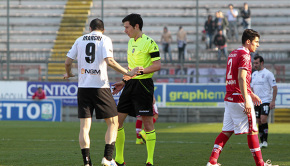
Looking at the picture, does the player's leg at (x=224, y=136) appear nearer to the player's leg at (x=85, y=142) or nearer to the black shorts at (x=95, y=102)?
the black shorts at (x=95, y=102)

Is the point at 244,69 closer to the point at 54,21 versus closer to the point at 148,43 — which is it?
the point at 148,43

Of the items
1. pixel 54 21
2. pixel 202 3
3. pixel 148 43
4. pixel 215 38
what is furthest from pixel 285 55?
pixel 148 43

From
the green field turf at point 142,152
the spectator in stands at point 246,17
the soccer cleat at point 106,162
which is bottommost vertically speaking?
the green field turf at point 142,152

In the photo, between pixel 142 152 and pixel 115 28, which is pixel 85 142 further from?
pixel 115 28

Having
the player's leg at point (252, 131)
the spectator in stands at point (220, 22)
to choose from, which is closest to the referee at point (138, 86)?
the player's leg at point (252, 131)

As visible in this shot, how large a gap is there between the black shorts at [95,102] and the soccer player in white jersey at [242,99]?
1.66 m

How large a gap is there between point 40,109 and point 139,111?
16480 millimetres

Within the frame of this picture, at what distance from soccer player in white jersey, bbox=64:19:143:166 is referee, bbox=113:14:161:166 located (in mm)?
619

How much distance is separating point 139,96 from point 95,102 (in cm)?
91

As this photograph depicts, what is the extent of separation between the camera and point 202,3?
105ft

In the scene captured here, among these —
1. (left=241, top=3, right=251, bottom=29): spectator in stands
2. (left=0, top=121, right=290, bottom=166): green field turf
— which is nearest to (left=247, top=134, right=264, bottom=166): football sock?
(left=0, top=121, right=290, bottom=166): green field turf

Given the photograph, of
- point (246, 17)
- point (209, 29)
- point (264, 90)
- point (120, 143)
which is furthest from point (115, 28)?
point (120, 143)

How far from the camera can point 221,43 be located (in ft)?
86.0

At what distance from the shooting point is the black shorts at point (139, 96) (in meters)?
8.93
